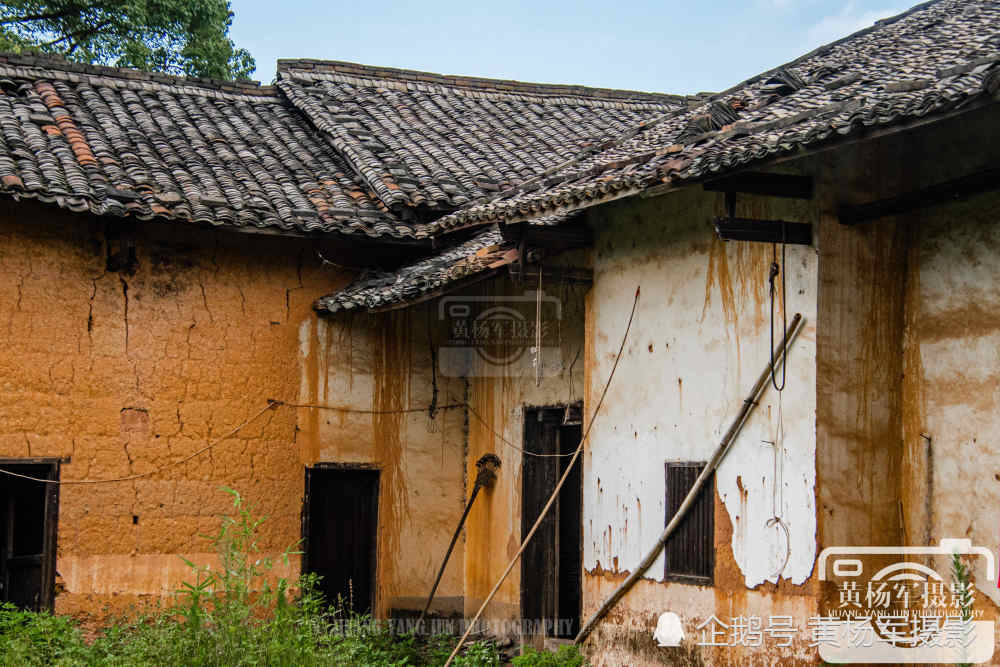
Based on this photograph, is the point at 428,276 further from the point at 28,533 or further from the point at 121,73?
the point at 121,73

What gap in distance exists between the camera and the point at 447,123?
42.0ft

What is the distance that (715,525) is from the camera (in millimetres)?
7160

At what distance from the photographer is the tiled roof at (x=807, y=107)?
18.5 ft

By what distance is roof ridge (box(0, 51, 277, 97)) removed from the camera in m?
11.4

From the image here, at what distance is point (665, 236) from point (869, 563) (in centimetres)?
259

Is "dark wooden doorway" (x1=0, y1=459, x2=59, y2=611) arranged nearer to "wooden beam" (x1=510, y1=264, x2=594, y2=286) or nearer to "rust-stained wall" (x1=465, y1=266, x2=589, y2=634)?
"rust-stained wall" (x1=465, y1=266, x2=589, y2=634)

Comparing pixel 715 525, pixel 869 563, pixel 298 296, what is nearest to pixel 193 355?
pixel 298 296

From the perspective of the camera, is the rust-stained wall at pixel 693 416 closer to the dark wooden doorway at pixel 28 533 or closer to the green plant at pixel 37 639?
the green plant at pixel 37 639

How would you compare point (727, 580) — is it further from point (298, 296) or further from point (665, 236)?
point (298, 296)

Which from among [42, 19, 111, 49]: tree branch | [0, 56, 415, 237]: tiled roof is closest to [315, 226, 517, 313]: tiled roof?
[0, 56, 415, 237]: tiled roof

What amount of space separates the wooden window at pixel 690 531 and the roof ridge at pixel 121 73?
7.21 m

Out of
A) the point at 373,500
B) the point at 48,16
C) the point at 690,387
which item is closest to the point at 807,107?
the point at 690,387

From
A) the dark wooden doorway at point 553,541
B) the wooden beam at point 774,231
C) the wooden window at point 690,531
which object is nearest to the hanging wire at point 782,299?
the wooden beam at point 774,231

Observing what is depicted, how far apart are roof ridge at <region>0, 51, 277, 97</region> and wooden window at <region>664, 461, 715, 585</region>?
7.21m
